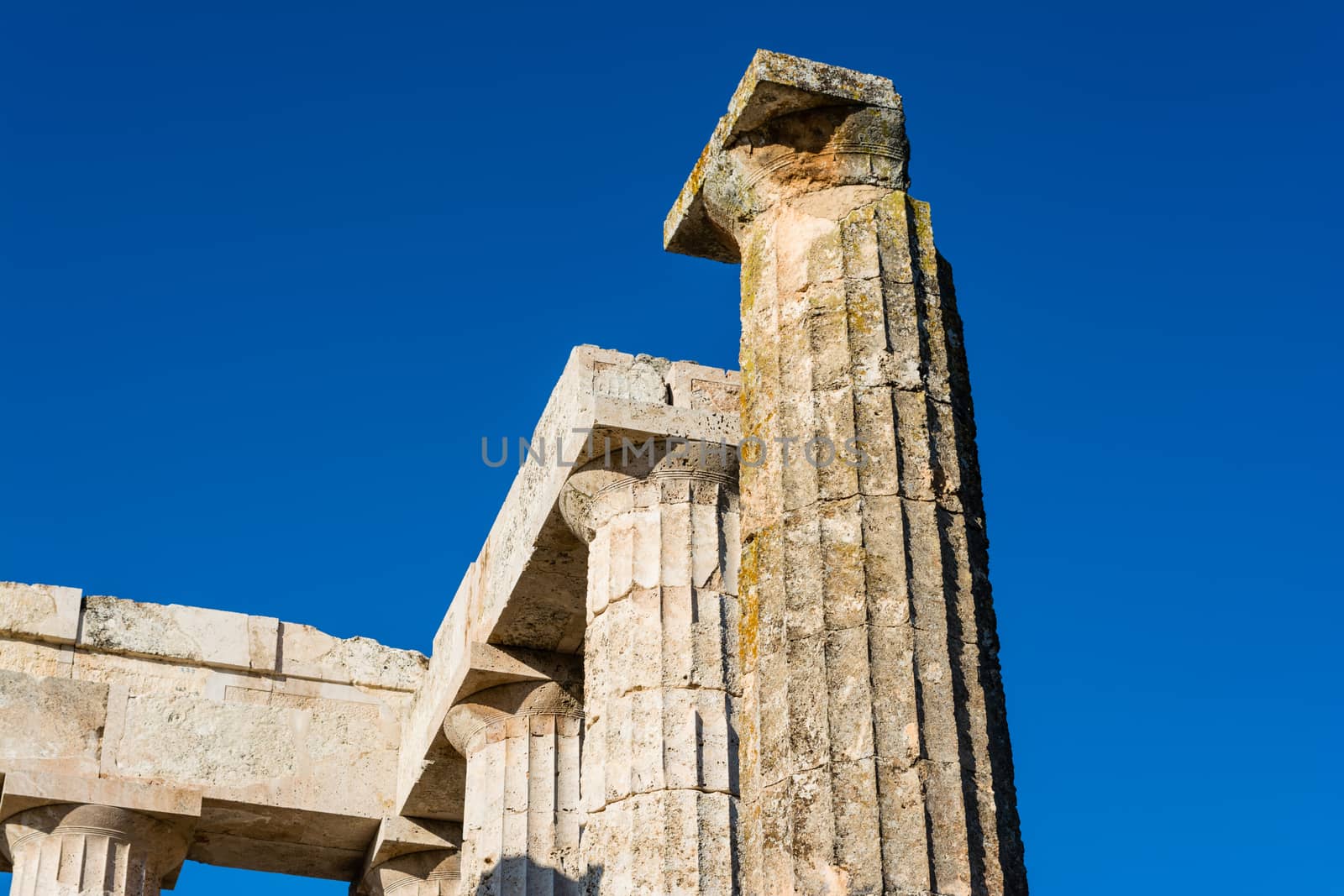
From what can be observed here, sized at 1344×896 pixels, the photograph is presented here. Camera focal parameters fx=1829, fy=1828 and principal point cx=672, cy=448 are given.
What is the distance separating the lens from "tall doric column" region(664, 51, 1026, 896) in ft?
23.3

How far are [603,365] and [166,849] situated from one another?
6.38 meters

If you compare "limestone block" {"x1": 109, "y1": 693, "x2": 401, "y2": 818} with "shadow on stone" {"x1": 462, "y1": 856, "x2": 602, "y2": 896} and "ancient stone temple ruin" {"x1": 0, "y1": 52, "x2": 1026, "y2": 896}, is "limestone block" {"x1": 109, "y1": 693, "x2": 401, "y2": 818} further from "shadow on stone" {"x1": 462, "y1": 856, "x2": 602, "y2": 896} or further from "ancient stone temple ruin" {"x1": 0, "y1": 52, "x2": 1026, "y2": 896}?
"shadow on stone" {"x1": 462, "y1": 856, "x2": 602, "y2": 896}

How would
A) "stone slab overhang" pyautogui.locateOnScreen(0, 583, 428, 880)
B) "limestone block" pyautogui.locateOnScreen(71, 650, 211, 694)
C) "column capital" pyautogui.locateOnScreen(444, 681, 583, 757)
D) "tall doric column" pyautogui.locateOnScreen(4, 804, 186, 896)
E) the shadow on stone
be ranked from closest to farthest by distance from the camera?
the shadow on stone, "column capital" pyautogui.locateOnScreen(444, 681, 583, 757), "tall doric column" pyautogui.locateOnScreen(4, 804, 186, 896), "stone slab overhang" pyautogui.locateOnScreen(0, 583, 428, 880), "limestone block" pyautogui.locateOnScreen(71, 650, 211, 694)

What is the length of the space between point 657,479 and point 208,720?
5.85 metres

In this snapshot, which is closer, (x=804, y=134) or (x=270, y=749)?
(x=804, y=134)

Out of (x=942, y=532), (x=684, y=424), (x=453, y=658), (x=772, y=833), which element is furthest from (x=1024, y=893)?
(x=453, y=658)

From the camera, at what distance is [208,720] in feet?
51.8

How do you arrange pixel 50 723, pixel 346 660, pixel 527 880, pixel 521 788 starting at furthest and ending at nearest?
pixel 346 660, pixel 50 723, pixel 521 788, pixel 527 880

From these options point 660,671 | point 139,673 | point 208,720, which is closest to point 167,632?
point 139,673

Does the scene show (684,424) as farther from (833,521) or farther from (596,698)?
(833,521)

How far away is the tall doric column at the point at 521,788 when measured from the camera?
13.4m

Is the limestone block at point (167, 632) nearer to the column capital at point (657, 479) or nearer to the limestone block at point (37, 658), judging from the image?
the limestone block at point (37, 658)

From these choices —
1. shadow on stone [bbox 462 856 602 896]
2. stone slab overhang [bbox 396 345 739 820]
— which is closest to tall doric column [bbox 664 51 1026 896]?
stone slab overhang [bbox 396 345 739 820]

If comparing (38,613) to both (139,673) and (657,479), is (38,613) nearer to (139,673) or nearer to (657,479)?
(139,673)
